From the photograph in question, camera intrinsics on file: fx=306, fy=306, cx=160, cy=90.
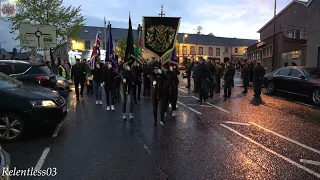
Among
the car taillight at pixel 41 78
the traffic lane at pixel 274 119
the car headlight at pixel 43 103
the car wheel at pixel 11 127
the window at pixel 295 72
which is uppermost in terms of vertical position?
the window at pixel 295 72

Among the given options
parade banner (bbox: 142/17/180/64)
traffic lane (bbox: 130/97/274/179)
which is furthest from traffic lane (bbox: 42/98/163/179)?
parade banner (bbox: 142/17/180/64)

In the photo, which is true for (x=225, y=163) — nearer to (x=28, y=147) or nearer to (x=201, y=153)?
(x=201, y=153)

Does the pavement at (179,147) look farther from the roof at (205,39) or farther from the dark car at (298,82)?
the roof at (205,39)

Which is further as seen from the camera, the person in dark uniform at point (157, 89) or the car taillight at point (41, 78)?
the car taillight at point (41, 78)

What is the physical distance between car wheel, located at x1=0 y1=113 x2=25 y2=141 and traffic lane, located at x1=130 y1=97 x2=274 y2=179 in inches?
102

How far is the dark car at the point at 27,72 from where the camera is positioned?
10052 mm

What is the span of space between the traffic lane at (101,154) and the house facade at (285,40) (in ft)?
68.4

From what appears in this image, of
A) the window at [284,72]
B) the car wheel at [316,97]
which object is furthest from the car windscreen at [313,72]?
the window at [284,72]

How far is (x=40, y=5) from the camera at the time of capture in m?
26.1

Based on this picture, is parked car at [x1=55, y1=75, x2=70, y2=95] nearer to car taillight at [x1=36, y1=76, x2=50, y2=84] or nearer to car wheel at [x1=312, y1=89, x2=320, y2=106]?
car taillight at [x1=36, y1=76, x2=50, y2=84]

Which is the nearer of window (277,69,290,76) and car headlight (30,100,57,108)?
car headlight (30,100,57,108)

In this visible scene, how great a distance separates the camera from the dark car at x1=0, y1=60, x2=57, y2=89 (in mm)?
10052

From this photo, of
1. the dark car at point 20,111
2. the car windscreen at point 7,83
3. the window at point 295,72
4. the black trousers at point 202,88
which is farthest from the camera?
the window at point 295,72

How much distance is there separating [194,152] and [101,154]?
173 cm
